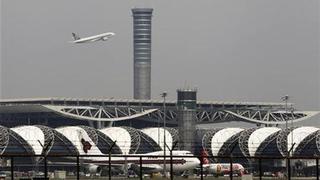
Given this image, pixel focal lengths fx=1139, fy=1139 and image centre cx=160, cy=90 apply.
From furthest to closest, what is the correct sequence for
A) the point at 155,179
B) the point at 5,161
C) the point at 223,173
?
the point at 5,161 → the point at 223,173 → the point at 155,179

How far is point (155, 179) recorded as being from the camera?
136875 millimetres

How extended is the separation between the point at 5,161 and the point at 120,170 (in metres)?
28.3

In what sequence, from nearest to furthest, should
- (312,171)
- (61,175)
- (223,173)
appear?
(61,175) → (223,173) → (312,171)

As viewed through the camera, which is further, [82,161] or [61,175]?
[82,161]

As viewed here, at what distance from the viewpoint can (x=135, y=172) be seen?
175m

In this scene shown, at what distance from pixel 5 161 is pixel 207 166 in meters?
40.4

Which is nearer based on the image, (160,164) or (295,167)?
(160,164)

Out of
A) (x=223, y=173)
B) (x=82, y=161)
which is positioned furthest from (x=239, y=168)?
(x=82, y=161)

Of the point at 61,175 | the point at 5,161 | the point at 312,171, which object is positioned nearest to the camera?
the point at 61,175

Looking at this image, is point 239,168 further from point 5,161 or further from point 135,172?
point 5,161

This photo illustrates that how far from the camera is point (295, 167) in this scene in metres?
Answer: 197

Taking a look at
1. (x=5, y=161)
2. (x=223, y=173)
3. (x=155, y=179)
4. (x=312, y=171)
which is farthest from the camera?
(x=5, y=161)

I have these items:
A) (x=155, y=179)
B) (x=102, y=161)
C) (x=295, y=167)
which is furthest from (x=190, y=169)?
(x=155, y=179)

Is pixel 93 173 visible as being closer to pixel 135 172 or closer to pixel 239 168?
pixel 135 172
